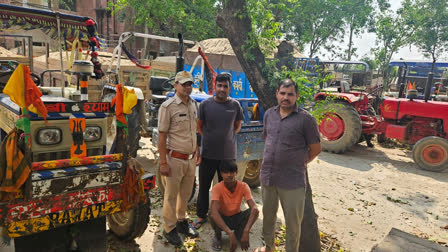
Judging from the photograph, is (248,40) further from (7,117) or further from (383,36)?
(383,36)

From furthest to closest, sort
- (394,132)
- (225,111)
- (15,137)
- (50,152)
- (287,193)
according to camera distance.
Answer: (394,132), (225,111), (287,193), (50,152), (15,137)

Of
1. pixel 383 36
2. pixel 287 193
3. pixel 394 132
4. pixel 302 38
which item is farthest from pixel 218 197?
pixel 302 38

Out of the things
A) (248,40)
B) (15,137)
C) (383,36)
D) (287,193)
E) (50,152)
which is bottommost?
(287,193)

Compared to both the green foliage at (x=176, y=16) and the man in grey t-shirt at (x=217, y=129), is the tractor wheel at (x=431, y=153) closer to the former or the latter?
the man in grey t-shirt at (x=217, y=129)

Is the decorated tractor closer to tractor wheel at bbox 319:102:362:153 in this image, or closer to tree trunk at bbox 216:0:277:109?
tree trunk at bbox 216:0:277:109

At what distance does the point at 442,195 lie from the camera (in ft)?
20.2

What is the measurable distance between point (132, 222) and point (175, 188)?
0.58 m

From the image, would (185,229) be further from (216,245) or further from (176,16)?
(176,16)

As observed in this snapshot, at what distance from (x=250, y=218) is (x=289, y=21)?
2270 centimetres

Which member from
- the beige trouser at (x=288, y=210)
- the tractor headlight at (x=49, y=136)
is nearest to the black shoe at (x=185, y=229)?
the beige trouser at (x=288, y=210)

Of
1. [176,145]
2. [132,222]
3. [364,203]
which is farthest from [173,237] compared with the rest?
[364,203]

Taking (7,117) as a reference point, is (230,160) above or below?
below

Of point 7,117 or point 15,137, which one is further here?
point 7,117

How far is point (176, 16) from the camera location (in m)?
16.5
